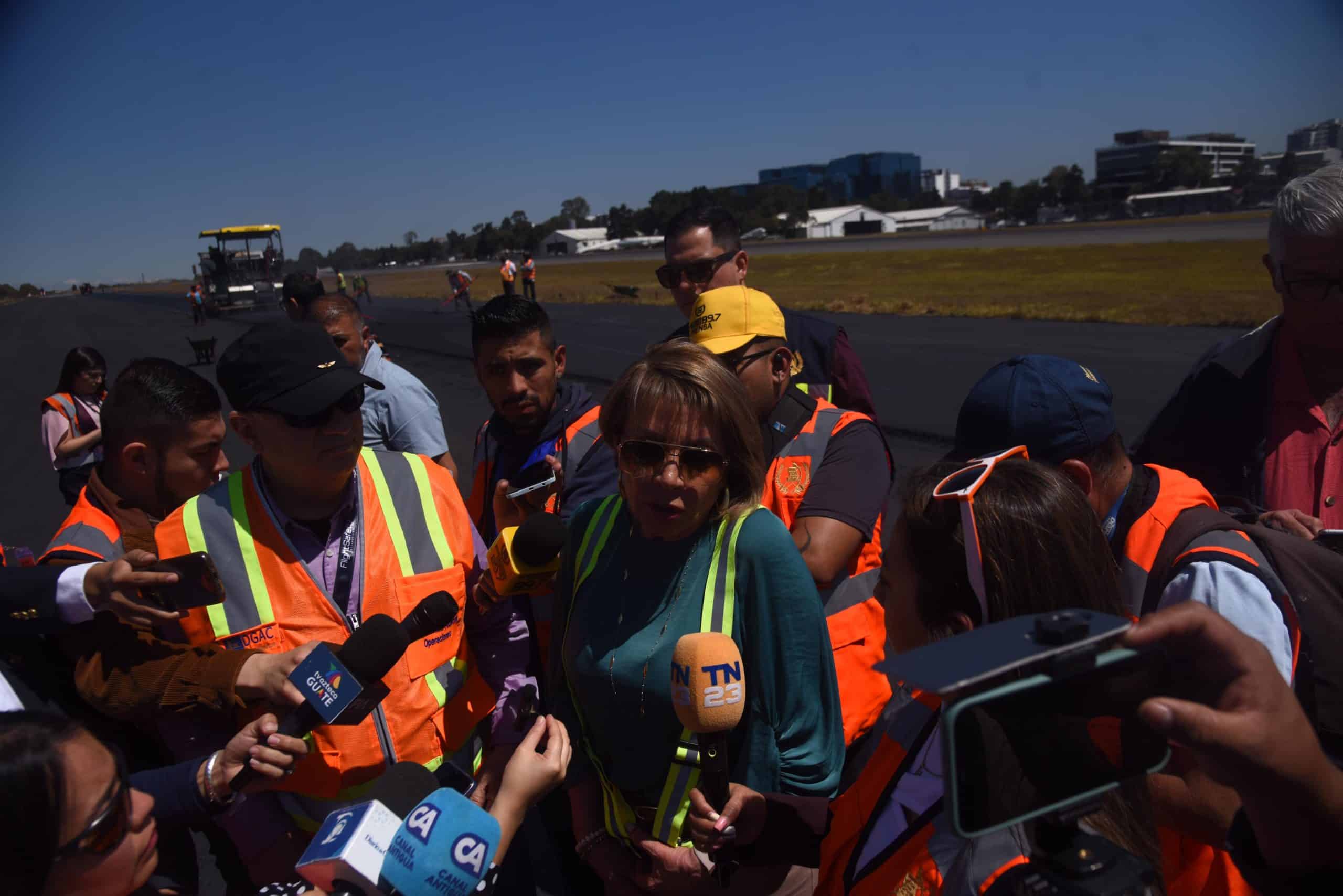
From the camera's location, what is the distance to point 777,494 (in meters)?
2.77

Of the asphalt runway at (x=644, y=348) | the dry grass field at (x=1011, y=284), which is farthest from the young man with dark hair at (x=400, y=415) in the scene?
the dry grass field at (x=1011, y=284)

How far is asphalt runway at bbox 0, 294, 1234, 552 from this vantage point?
10.3m

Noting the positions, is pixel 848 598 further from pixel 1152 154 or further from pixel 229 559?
pixel 1152 154

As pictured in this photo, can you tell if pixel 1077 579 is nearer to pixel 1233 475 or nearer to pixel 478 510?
pixel 1233 475

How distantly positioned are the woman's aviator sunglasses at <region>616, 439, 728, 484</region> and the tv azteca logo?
85 centimetres

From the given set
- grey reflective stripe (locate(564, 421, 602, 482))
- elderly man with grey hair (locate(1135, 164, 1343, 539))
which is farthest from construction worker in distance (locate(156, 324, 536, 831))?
elderly man with grey hair (locate(1135, 164, 1343, 539))

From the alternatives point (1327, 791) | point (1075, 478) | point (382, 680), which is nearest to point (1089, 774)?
point (1327, 791)

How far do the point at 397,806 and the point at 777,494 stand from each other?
4.68 feet

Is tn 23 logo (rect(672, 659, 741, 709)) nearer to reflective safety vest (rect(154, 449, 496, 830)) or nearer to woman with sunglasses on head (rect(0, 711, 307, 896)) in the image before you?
reflective safety vest (rect(154, 449, 496, 830))

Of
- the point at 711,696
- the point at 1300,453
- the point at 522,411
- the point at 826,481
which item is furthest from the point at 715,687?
the point at 1300,453

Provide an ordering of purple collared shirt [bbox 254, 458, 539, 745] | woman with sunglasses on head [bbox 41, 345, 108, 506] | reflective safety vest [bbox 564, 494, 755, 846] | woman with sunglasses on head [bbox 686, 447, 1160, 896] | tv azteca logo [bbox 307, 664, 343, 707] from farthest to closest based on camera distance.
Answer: woman with sunglasses on head [bbox 41, 345, 108, 506] → purple collared shirt [bbox 254, 458, 539, 745] → reflective safety vest [bbox 564, 494, 755, 846] → tv azteca logo [bbox 307, 664, 343, 707] → woman with sunglasses on head [bbox 686, 447, 1160, 896]

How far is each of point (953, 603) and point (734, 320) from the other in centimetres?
168

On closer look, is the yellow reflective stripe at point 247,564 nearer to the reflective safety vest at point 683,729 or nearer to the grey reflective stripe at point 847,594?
the reflective safety vest at point 683,729

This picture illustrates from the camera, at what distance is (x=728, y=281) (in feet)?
16.4
